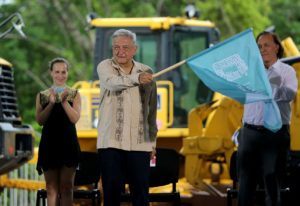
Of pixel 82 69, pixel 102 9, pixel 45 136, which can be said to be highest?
Answer: pixel 102 9

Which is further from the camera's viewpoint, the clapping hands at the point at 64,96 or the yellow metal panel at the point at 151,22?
the yellow metal panel at the point at 151,22

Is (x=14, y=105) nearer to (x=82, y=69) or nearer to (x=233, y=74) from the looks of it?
(x=233, y=74)

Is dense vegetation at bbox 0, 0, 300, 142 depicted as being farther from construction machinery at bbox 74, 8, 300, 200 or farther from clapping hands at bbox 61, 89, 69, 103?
clapping hands at bbox 61, 89, 69, 103

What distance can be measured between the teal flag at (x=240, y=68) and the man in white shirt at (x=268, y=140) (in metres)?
0.11

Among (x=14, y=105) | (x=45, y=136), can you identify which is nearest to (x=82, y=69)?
(x=14, y=105)

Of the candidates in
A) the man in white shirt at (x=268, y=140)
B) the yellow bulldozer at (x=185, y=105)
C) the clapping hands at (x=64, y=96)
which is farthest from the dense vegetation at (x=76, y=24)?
the clapping hands at (x=64, y=96)

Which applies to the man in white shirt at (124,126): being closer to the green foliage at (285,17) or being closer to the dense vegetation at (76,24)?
the dense vegetation at (76,24)

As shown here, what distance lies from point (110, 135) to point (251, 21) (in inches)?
821

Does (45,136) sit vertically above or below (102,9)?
below

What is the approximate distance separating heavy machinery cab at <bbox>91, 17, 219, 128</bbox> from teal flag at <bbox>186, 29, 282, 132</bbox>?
5.31m

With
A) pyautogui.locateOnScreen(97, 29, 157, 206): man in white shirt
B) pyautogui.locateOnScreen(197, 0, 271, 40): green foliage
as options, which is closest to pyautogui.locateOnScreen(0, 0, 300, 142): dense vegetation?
pyautogui.locateOnScreen(197, 0, 271, 40): green foliage

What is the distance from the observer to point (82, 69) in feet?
92.1

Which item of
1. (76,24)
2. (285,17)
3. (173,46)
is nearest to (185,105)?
(173,46)

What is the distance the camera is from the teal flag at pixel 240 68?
5860 mm
